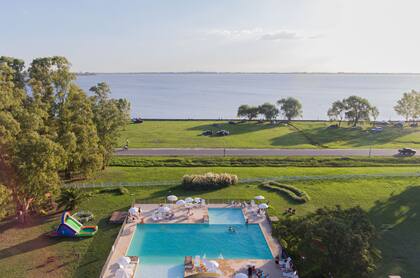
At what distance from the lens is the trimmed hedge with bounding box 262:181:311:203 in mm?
39622

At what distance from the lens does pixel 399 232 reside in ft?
105

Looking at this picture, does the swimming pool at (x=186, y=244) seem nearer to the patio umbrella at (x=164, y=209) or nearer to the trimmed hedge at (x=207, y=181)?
the patio umbrella at (x=164, y=209)

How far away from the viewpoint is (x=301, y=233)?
22.9 meters

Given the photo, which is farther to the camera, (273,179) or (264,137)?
(264,137)

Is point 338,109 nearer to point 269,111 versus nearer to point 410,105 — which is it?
point 269,111

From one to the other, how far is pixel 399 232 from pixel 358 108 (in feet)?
234

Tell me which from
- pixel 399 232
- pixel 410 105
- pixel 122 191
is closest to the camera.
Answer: pixel 399 232

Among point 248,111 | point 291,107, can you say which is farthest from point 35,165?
point 291,107

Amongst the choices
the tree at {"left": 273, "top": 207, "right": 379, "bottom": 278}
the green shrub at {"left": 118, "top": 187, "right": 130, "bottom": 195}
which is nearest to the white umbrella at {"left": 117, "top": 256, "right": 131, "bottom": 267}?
the tree at {"left": 273, "top": 207, "right": 379, "bottom": 278}

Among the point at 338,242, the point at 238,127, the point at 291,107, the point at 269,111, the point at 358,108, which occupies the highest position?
the point at 358,108

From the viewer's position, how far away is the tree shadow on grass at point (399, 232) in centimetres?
2636

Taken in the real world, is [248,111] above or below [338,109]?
below

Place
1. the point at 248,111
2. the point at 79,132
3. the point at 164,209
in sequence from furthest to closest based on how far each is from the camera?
1. the point at 248,111
2. the point at 79,132
3. the point at 164,209

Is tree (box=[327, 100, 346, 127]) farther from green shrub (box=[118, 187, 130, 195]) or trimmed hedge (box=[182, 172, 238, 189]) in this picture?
green shrub (box=[118, 187, 130, 195])
